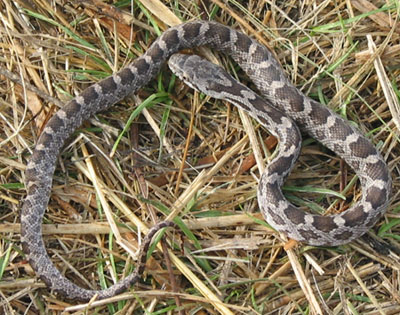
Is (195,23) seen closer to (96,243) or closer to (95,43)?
(95,43)

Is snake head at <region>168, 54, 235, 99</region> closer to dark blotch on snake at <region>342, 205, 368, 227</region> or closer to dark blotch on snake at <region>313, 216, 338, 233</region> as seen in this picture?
dark blotch on snake at <region>313, 216, 338, 233</region>

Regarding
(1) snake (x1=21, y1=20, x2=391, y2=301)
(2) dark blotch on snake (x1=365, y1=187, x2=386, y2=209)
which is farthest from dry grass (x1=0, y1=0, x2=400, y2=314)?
(2) dark blotch on snake (x1=365, y1=187, x2=386, y2=209)

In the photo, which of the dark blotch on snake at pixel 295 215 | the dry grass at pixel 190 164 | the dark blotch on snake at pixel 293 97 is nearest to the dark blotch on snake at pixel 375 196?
the dry grass at pixel 190 164

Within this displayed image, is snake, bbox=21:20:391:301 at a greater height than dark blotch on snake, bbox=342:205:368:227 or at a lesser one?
greater

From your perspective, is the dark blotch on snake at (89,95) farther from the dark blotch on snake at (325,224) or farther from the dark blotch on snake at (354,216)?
the dark blotch on snake at (354,216)

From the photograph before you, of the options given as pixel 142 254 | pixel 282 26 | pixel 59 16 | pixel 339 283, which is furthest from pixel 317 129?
pixel 59 16
